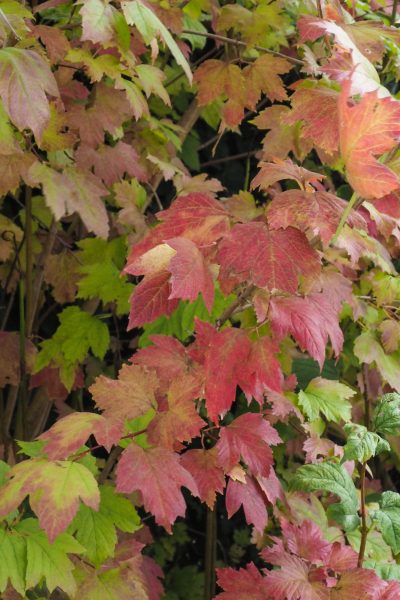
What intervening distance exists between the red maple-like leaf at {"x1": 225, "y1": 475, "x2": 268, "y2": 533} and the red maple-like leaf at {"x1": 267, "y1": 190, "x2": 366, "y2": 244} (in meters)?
0.43

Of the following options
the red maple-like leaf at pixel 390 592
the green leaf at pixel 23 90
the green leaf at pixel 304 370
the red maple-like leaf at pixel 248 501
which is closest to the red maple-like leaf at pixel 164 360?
the red maple-like leaf at pixel 248 501

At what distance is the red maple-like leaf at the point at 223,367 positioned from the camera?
101 centimetres

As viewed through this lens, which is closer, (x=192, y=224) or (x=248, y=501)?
(x=192, y=224)

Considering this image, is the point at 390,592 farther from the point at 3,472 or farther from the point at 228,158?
the point at 228,158

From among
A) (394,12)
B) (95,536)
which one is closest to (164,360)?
(95,536)

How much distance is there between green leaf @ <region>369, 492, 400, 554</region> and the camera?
1090 millimetres

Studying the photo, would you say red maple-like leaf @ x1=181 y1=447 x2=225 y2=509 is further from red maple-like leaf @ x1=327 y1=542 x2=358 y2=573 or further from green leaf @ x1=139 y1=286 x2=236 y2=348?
green leaf @ x1=139 y1=286 x2=236 y2=348

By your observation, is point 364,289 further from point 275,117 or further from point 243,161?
point 243,161

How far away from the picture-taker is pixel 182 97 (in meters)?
2.16

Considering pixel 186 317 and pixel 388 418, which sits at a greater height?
pixel 388 418

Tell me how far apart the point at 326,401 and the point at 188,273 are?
0.59m

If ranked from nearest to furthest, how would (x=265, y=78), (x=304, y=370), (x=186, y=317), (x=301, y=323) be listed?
(x=301, y=323), (x=186, y=317), (x=265, y=78), (x=304, y=370)

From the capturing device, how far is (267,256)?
94 centimetres

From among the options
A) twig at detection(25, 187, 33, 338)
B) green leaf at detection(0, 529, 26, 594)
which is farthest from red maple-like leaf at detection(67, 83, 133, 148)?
green leaf at detection(0, 529, 26, 594)
